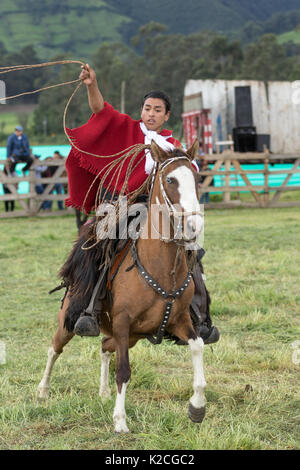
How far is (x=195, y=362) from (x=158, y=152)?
1445 mm

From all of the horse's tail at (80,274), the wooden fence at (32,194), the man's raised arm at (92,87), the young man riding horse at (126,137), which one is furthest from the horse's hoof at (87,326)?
the wooden fence at (32,194)

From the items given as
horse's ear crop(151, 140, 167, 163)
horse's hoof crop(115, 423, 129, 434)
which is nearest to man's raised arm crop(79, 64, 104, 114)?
horse's ear crop(151, 140, 167, 163)

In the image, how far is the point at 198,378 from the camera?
4426 mm

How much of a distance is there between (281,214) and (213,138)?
8.85 meters

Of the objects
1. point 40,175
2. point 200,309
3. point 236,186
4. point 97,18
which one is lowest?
point 236,186

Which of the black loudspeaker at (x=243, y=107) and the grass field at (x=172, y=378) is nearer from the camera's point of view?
the grass field at (x=172, y=378)

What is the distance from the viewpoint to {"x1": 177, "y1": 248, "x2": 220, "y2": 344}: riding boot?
16.2 feet

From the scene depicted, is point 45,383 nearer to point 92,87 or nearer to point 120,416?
point 120,416

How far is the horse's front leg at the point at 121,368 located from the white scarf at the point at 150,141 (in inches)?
46.4

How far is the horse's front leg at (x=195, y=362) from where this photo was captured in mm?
4367

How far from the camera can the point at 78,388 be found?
5.57 meters

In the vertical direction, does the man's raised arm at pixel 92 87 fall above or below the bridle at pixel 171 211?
above

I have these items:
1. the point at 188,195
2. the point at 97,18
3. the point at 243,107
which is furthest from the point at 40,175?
the point at 97,18

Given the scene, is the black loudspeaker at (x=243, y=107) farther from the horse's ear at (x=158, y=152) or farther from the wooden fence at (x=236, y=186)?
the horse's ear at (x=158, y=152)
